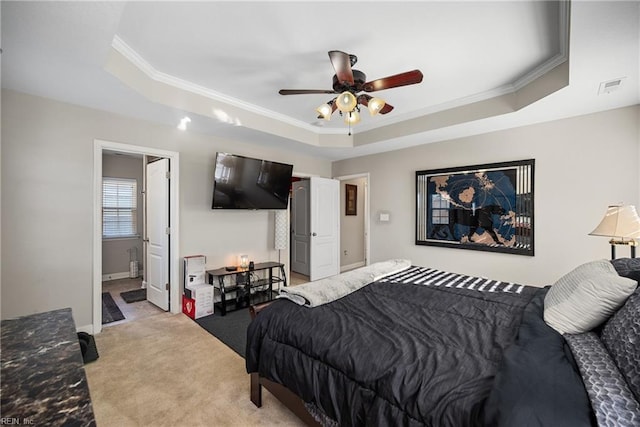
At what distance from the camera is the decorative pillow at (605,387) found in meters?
0.82

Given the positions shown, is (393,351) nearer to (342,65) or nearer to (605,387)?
(605,387)

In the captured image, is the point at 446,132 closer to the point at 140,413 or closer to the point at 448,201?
the point at 448,201

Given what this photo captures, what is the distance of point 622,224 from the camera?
2346mm

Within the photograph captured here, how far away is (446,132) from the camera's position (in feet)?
12.7

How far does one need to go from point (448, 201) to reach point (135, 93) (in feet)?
13.3

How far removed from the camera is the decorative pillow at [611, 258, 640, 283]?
1.43 metres

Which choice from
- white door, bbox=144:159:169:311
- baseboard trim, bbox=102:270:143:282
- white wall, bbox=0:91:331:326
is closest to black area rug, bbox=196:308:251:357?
white door, bbox=144:159:169:311

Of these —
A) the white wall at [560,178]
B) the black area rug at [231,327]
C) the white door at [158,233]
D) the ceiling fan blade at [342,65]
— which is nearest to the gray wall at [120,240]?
the white door at [158,233]

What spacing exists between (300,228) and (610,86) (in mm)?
4826

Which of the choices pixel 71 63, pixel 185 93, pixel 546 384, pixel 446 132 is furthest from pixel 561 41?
pixel 71 63

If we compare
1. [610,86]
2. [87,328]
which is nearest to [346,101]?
[610,86]

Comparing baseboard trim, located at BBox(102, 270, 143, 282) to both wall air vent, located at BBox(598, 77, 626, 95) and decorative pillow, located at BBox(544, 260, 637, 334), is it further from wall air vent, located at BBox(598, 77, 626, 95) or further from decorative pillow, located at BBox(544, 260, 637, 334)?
wall air vent, located at BBox(598, 77, 626, 95)

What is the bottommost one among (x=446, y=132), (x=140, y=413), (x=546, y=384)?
(x=140, y=413)

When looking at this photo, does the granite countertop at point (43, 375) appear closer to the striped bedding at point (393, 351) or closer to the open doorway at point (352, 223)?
the striped bedding at point (393, 351)
